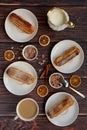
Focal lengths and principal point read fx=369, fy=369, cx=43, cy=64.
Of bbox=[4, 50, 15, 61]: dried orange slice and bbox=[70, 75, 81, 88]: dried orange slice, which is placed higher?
bbox=[4, 50, 15, 61]: dried orange slice

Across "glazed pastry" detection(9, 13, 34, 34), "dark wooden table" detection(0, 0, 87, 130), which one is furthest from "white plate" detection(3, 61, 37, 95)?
"glazed pastry" detection(9, 13, 34, 34)

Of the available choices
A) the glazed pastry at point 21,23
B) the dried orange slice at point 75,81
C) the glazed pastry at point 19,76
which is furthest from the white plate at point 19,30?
the dried orange slice at point 75,81

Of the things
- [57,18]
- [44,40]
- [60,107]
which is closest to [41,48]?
[44,40]

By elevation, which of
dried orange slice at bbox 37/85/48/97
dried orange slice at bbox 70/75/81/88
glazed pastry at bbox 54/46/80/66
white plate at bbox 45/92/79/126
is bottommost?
white plate at bbox 45/92/79/126

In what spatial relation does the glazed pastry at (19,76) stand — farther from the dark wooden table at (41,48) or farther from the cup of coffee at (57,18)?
the cup of coffee at (57,18)

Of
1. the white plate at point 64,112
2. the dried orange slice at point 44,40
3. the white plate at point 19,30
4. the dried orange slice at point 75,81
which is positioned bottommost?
the white plate at point 64,112

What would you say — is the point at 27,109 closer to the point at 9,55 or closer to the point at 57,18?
the point at 9,55

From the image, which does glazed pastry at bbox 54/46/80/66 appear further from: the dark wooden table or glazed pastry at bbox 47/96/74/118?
glazed pastry at bbox 47/96/74/118
